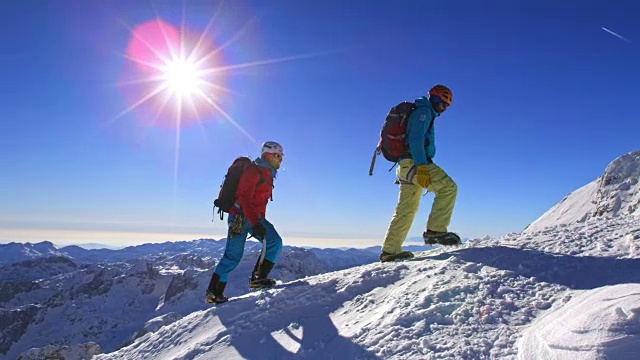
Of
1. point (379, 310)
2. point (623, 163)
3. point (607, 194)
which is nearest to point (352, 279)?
point (379, 310)

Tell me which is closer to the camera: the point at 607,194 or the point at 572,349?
the point at 572,349

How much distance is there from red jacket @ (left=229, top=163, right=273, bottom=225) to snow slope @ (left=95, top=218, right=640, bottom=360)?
1.39 meters

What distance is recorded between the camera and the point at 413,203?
25.5ft

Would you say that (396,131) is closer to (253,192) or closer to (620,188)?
(253,192)

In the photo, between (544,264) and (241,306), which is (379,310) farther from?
(241,306)

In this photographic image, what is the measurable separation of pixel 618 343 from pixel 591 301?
0.82 meters

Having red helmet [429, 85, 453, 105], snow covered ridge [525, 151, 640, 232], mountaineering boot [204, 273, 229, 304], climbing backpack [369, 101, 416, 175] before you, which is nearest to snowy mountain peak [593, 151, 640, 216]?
snow covered ridge [525, 151, 640, 232]

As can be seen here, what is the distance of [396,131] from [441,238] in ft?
6.58

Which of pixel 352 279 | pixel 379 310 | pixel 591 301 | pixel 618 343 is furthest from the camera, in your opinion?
pixel 352 279

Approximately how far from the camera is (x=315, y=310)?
18.8 feet

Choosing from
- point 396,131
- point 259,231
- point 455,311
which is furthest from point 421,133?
point 455,311

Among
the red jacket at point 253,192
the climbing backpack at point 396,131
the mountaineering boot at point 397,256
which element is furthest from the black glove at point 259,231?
the climbing backpack at point 396,131

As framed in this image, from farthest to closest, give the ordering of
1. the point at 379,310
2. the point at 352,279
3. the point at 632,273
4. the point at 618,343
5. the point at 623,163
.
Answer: the point at 623,163 → the point at 352,279 → the point at 379,310 → the point at 632,273 → the point at 618,343

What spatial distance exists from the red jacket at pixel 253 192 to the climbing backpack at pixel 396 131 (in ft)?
7.36
